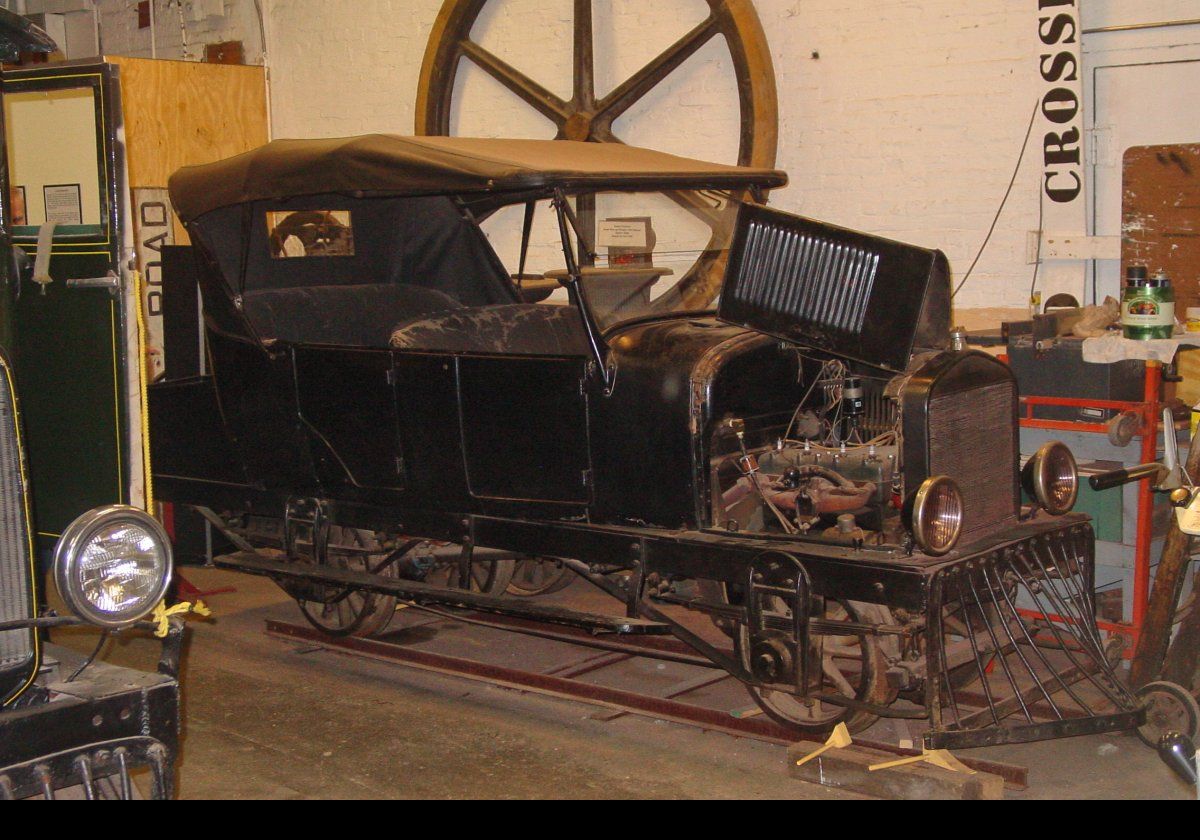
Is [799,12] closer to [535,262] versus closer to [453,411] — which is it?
[535,262]

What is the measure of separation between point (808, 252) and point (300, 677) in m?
2.38

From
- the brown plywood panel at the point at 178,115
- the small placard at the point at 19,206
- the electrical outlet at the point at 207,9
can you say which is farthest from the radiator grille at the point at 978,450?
the electrical outlet at the point at 207,9

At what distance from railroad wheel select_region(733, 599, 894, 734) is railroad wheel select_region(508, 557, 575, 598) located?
5.24ft

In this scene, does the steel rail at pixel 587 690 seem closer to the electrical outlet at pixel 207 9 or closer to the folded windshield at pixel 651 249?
the folded windshield at pixel 651 249

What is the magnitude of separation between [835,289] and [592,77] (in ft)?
9.99

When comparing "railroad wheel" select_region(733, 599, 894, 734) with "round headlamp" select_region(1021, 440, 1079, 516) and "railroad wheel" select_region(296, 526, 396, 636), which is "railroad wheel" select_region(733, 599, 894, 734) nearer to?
"round headlamp" select_region(1021, 440, 1079, 516)

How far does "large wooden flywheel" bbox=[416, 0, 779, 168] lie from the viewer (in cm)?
582

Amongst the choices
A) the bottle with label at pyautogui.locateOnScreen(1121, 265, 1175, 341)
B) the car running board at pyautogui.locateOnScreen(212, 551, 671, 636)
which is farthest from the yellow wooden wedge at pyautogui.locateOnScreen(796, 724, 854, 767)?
the bottle with label at pyautogui.locateOnScreen(1121, 265, 1175, 341)

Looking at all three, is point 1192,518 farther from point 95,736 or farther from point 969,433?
point 95,736

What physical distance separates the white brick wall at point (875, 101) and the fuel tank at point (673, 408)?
177 cm

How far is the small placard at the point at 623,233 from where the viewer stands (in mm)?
4379

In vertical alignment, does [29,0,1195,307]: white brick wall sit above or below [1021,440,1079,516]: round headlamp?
above

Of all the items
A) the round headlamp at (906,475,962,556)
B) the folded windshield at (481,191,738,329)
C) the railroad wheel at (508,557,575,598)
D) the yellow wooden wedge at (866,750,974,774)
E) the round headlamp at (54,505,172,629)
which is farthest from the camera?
the railroad wheel at (508,557,575,598)

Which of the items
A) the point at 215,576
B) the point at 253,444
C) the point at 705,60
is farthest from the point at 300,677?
the point at 705,60
